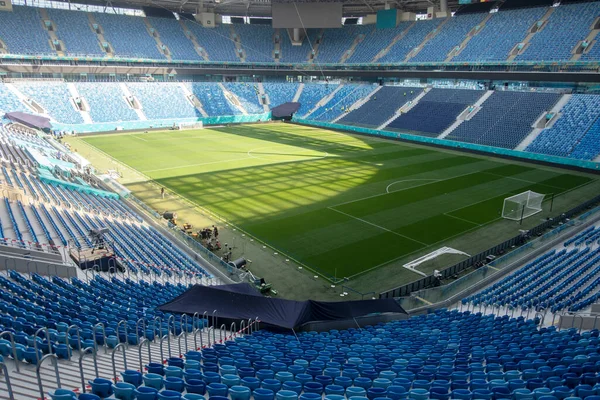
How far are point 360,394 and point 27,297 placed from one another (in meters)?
10.6

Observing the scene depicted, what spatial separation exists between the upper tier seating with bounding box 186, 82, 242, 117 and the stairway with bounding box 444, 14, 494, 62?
35.4 meters

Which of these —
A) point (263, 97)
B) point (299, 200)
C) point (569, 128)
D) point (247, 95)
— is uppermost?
point (247, 95)

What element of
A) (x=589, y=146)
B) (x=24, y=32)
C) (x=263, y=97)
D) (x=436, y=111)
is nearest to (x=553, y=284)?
(x=589, y=146)

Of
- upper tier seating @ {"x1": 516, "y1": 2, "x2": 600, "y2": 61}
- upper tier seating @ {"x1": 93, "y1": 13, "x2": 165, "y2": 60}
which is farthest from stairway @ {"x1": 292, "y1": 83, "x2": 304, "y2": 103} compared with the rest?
upper tier seating @ {"x1": 516, "y1": 2, "x2": 600, "y2": 61}

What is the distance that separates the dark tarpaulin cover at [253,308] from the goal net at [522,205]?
19.3 meters

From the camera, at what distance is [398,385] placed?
367 inches

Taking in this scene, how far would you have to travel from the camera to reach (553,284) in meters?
18.8

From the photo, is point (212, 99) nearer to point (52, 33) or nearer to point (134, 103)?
point (134, 103)

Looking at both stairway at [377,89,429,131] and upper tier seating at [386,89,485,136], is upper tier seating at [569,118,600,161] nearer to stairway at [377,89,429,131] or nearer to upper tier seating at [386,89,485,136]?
upper tier seating at [386,89,485,136]

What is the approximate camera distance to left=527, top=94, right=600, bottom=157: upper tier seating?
4659 cm

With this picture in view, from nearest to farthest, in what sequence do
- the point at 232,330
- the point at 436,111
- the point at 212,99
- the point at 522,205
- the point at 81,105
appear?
the point at 232,330, the point at 522,205, the point at 436,111, the point at 81,105, the point at 212,99

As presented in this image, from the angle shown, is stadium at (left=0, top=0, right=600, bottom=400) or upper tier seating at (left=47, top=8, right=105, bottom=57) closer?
stadium at (left=0, top=0, right=600, bottom=400)

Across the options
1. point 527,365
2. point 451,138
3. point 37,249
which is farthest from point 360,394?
point 451,138

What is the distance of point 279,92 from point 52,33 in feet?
125
